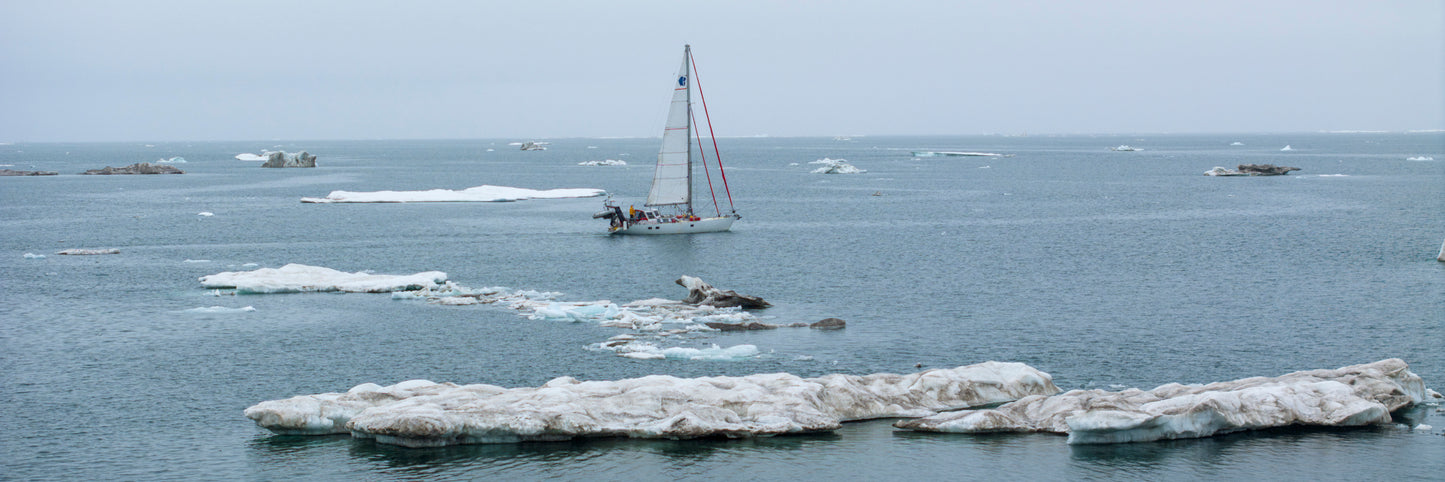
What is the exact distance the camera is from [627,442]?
1358 inches

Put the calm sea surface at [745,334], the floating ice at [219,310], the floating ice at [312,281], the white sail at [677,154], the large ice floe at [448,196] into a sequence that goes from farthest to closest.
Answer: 1. the large ice floe at [448,196]
2. the white sail at [677,154]
3. the floating ice at [312,281]
4. the floating ice at [219,310]
5. the calm sea surface at [745,334]

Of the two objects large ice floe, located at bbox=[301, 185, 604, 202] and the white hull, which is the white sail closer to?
the white hull

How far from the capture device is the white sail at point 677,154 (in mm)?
91250

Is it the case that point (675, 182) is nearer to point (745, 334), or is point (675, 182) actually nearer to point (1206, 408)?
point (745, 334)

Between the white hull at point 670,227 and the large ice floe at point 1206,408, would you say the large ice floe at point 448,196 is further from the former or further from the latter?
the large ice floe at point 1206,408

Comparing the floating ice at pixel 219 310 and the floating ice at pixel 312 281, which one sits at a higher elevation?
the floating ice at pixel 312 281

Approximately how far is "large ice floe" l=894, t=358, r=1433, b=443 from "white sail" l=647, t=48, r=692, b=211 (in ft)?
188

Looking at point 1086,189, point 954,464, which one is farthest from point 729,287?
point 1086,189

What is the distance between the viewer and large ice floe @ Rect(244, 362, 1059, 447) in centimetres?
3412

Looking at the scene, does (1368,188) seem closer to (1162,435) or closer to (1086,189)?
(1086,189)

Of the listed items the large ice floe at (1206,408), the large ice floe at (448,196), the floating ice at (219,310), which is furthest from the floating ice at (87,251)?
the large ice floe at (1206,408)

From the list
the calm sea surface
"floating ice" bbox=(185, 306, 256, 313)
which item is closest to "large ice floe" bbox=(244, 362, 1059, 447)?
the calm sea surface

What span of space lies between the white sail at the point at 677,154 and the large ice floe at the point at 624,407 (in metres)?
54.6

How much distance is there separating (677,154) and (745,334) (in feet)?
143
